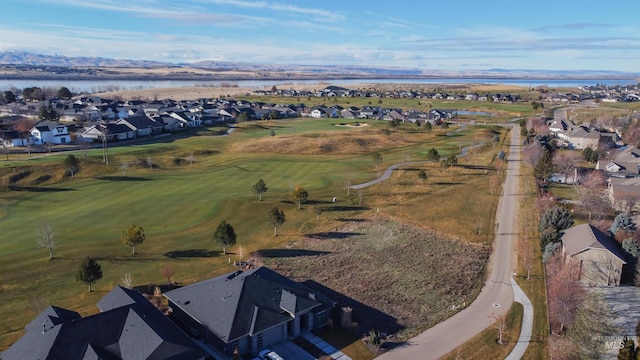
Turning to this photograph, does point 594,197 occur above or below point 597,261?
above

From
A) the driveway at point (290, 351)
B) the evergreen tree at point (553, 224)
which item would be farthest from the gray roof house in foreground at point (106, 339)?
the evergreen tree at point (553, 224)

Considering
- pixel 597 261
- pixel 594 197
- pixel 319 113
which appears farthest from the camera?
pixel 319 113

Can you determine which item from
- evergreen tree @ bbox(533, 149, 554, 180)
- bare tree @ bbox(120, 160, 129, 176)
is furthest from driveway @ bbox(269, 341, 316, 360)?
evergreen tree @ bbox(533, 149, 554, 180)

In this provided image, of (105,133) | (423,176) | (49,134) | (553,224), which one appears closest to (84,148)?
(105,133)

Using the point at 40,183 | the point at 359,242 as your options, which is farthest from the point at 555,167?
the point at 40,183

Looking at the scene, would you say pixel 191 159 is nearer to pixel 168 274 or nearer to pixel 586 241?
pixel 168 274
